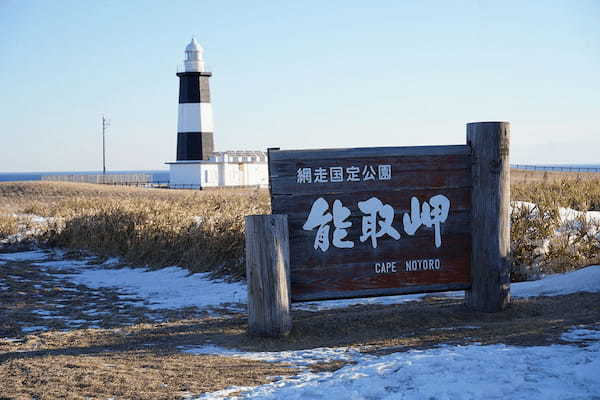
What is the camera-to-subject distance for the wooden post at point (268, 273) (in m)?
6.52

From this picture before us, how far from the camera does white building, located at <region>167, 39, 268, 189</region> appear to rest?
43.6m

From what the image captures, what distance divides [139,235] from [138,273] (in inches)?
56.1

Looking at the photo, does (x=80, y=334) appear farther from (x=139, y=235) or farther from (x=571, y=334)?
(x=139, y=235)

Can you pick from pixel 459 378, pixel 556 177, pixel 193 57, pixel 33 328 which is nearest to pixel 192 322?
pixel 33 328

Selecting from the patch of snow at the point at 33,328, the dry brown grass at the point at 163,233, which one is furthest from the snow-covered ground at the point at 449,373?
the dry brown grass at the point at 163,233

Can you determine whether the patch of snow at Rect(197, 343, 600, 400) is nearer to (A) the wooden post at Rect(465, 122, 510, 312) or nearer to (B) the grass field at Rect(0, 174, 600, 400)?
(B) the grass field at Rect(0, 174, 600, 400)

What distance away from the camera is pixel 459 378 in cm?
461

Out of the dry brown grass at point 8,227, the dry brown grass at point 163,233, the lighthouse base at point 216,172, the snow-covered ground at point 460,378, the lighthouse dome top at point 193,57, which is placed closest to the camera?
the snow-covered ground at point 460,378

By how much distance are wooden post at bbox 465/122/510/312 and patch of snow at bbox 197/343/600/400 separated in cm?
204

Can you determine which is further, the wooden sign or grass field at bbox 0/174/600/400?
the wooden sign

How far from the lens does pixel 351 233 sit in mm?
6930

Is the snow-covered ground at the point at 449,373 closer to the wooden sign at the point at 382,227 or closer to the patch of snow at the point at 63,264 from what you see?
the wooden sign at the point at 382,227

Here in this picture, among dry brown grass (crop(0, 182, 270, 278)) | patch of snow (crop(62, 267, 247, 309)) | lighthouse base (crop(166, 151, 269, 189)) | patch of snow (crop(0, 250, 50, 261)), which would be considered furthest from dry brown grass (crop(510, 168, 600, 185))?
lighthouse base (crop(166, 151, 269, 189))

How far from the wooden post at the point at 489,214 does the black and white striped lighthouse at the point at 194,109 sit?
37.5 metres
